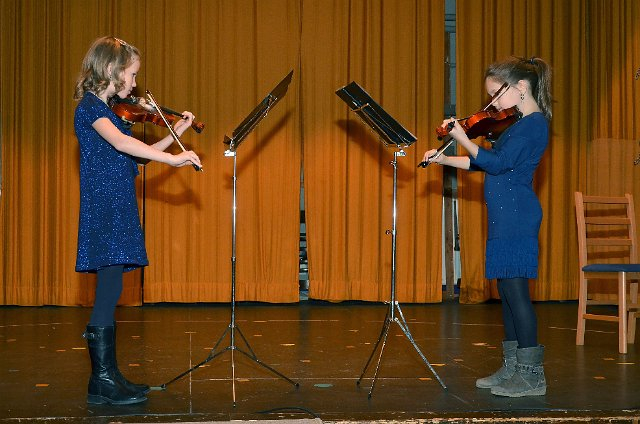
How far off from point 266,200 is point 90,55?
3.90 m

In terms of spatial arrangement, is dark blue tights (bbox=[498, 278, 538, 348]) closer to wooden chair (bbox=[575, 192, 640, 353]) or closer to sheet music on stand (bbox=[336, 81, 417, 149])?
sheet music on stand (bbox=[336, 81, 417, 149])

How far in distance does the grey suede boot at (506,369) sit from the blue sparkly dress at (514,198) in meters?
0.35

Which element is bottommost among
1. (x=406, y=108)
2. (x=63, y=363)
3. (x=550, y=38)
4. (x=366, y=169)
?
(x=63, y=363)

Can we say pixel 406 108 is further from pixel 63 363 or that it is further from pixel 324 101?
pixel 63 363

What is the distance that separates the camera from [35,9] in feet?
22.0

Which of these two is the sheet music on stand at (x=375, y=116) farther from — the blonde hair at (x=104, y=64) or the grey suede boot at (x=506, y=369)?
the grey suede boot at (x=506, y=369)

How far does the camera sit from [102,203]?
10.0 ft

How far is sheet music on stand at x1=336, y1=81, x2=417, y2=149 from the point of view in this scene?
3.08m

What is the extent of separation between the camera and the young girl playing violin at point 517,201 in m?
3.17

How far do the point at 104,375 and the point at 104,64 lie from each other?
1.17 meters

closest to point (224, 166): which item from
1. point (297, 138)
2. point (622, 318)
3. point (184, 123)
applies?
point (297, 138)

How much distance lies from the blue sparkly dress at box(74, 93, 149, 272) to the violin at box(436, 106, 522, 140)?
49.7 inches

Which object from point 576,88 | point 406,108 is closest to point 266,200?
point 406,108

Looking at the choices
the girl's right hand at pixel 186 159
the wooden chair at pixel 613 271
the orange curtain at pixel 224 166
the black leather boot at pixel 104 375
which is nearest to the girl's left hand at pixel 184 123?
the girl's right hand at pixel 186 159
